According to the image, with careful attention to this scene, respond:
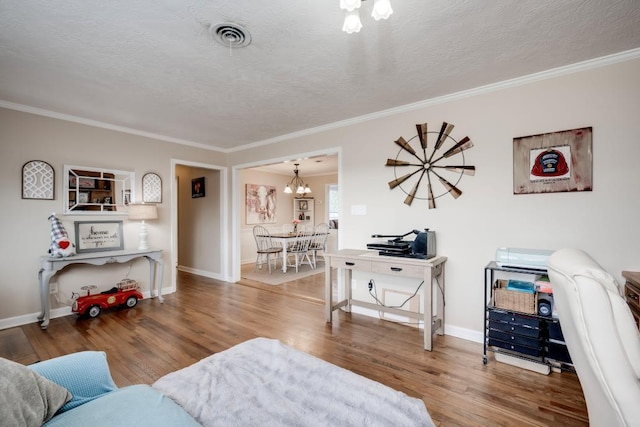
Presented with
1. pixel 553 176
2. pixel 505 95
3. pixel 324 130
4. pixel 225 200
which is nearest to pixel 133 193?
pixel 225 200

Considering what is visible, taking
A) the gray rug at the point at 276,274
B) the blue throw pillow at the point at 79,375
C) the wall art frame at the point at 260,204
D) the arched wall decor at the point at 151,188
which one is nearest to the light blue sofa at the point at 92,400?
the blue throw pillow at the point at 79,375

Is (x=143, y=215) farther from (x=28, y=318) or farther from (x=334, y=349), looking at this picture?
(x=334, y=349)

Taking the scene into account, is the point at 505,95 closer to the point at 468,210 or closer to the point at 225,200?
the point at 468,210

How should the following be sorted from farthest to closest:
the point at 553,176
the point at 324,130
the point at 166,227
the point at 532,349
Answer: the point at 166,227, the point at 324,130, the point at 553,176, the point at 532,349

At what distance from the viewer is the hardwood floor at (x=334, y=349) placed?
182 cm

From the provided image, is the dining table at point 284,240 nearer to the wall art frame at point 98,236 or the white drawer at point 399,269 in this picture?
the wall art frame at point 98,236

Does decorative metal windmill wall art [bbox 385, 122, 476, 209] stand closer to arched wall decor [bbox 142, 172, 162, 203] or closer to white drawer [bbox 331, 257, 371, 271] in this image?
white drawer [bbox 331, 257, 371, 271]

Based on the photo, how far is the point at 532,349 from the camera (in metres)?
2.17

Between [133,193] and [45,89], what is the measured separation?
62.2 inches

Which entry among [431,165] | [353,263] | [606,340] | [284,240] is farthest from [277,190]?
[606,340]

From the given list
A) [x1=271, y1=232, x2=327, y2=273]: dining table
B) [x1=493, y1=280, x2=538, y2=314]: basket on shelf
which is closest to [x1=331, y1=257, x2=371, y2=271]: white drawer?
[x1=493, y1=280, x2=538, y2=314]: basket on shelf

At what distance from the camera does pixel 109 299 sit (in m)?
3.48

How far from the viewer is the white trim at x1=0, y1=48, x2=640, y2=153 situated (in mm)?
2188

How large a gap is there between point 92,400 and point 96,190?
3491 mm
